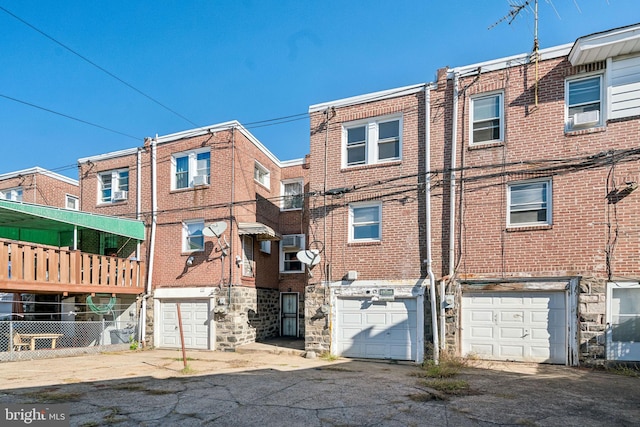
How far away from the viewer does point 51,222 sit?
13.6 metres

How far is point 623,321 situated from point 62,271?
16099 millimetres

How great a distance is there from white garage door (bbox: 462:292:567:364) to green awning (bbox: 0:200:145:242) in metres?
12.3

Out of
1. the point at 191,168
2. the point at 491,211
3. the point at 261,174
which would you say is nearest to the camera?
the point at 491,211

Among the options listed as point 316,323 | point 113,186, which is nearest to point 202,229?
point 113,186

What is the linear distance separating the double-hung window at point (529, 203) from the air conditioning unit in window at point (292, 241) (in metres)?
9.25

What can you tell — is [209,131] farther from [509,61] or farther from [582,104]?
[582,104]

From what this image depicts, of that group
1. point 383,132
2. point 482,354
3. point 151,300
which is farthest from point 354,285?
point 151,300

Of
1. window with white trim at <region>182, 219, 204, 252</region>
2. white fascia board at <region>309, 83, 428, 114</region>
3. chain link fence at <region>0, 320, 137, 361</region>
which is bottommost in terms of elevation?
chain link fence at <region>0, 320, 137, 361</region>

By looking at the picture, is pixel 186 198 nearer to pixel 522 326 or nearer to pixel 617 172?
pixel 522 326

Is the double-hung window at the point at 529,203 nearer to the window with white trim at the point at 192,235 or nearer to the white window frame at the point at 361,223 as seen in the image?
the white window frame at the point at 361,223

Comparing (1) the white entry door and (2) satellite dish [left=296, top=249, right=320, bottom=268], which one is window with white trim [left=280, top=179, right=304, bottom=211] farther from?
(1) the white entry door

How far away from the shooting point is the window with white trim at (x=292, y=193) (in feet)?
60.1

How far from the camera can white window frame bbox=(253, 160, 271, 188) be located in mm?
16375

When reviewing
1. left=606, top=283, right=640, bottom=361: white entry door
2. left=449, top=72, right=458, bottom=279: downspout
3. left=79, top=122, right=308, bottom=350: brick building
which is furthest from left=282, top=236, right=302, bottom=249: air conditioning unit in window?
left=606, top=283, right=640, bottom=361: white entry door
